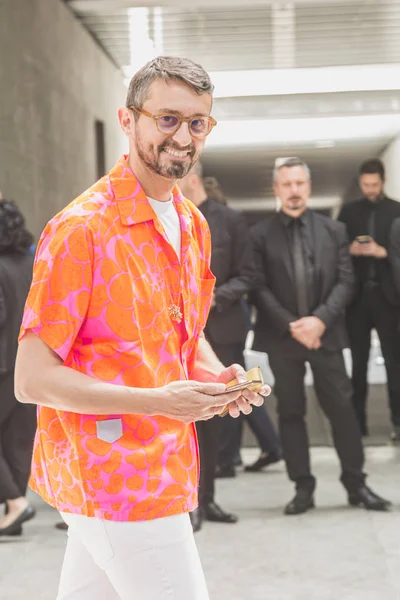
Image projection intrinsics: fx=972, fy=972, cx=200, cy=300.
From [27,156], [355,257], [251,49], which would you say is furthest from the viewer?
[251,49]

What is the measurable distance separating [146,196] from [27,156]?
573 cm

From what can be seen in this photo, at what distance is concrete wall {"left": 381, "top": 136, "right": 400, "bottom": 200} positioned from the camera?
1773 centimetres

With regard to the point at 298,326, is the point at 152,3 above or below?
above

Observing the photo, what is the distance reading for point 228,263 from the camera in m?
4.93

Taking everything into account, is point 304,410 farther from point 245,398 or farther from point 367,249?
point 245,398

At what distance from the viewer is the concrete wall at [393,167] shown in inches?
698

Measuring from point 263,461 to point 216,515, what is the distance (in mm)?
1232

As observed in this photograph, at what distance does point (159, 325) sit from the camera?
1.74 meters

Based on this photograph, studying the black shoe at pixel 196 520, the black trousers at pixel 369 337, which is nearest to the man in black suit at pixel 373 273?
the black trousers at pixel 369 337

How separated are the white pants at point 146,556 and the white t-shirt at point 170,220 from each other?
511mm

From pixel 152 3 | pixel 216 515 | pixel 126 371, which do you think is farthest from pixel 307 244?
pixel 152 3

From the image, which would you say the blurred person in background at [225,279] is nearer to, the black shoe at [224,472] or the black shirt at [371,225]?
the black shoe at [224,472]

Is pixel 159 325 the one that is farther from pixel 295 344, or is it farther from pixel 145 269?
A: pixel 295 344

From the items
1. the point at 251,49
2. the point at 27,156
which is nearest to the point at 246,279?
the point at 27,156
